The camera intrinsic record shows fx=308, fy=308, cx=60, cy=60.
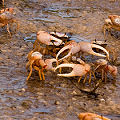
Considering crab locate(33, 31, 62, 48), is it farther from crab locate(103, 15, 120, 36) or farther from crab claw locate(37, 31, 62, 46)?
crab locate(103, 15, 120, 36)

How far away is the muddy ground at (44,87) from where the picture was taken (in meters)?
3.45

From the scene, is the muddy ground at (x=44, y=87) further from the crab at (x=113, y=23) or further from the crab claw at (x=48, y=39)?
the crab claw at (x=48, y=39)

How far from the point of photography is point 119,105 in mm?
3691

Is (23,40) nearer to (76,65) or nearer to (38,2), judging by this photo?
(76,65)

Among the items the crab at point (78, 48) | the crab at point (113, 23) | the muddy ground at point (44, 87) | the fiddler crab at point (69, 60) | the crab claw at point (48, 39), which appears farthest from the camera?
the crab at point (113, 23)

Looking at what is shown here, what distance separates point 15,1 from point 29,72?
12.2 feet

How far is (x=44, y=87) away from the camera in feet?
12.9

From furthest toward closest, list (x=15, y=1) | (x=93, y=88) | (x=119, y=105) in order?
(x=15, y=1), (x=93, y=88), (x=119, y=105)

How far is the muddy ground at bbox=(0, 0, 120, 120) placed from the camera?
11.3 feet

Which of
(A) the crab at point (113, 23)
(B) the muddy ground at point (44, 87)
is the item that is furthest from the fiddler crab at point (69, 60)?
(A) the crab at point (113, 23)

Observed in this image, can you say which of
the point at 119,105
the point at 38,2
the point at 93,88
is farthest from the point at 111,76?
the point at 38,2

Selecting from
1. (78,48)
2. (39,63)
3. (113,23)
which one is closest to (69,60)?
(78,48)

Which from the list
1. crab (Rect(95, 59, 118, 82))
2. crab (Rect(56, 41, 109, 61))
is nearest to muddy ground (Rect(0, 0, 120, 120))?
crab (Rect(95, 59, 118, 82))

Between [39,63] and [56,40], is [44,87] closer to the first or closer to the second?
[39,63]
